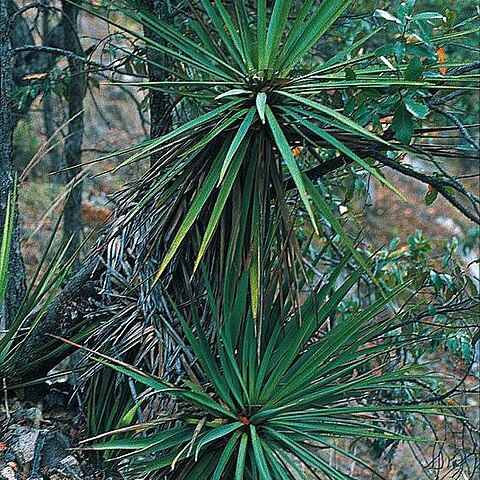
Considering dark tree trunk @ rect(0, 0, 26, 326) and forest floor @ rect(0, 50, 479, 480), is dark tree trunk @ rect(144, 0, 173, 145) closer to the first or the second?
forest floor @ rect(0, 50, 479, 480)

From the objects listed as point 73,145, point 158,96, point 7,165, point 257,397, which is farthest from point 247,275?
point 73,145

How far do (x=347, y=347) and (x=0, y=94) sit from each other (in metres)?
1.80

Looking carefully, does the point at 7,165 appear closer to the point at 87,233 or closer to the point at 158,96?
the point at 158,96

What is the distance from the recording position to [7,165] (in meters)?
2.96

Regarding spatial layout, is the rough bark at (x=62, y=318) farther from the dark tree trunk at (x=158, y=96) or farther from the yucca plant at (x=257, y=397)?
the dark tree trunk at (x=158, y=96)

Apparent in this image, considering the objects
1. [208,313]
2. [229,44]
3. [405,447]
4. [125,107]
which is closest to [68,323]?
[208,313]

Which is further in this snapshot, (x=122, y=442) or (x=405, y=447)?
(x=405, y=447)

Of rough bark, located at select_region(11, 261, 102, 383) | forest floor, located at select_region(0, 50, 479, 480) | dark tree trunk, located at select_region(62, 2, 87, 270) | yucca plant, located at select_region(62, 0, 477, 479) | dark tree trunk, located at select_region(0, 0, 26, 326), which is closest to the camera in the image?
yucca plant, located at select_region(62, 0, 477, 479)

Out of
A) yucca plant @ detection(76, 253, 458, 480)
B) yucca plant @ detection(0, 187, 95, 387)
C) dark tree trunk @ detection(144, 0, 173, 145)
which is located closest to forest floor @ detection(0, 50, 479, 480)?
yucca plant @ detection(0, 187, 95, 387)

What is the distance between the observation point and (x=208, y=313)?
7.81 ft

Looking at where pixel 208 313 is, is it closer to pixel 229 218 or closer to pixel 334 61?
pixel 229 218

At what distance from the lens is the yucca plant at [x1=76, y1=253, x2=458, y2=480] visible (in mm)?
2062

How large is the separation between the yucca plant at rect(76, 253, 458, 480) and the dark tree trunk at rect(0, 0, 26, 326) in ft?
3.06

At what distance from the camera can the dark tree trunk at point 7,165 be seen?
9.64 feet
